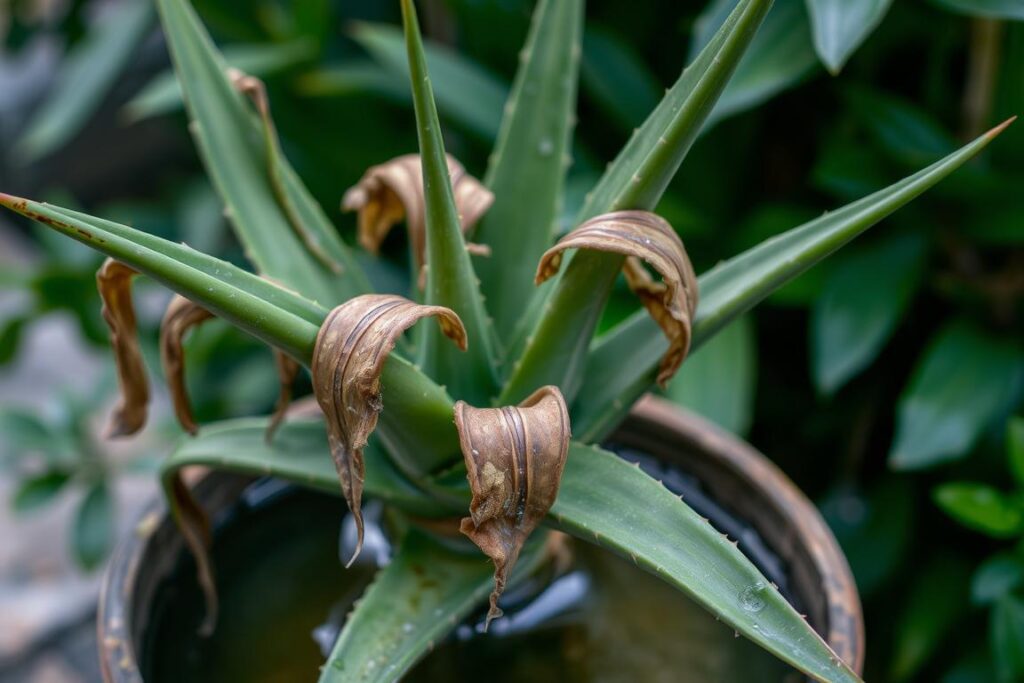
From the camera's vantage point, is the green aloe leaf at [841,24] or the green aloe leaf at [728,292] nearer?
the green aloe leaf at [728,292]

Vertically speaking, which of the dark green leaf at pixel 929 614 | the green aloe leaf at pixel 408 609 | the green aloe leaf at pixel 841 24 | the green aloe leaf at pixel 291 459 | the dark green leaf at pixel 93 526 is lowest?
the dark green leaf at pixel 93 526

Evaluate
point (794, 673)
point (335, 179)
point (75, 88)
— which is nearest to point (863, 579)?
point (794, 673)

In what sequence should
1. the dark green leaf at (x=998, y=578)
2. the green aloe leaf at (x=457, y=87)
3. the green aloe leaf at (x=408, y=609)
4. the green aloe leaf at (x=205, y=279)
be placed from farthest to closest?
1. the green aloe leaf at (x=457, y=87)
2. the dark green leaf at (x=998, y=578)
3. the green aloe leaf at (x=408, y=609)
4. the green aloe leaf at (x=205, y=279)

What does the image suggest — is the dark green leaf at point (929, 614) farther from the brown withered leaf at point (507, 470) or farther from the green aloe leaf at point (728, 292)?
the brown withered leaf at point (507, 470)

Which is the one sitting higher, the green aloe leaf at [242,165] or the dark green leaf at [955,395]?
the green aloe leaf at [242,165]

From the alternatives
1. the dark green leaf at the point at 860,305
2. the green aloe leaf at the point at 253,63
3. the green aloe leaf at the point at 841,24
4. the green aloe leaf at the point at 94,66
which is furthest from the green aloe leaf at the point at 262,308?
the green aloe leaf at the point at 94,66

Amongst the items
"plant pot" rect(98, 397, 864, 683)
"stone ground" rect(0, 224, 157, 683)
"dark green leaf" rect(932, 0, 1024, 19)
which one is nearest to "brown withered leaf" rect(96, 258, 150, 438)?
"plant pot" rect(98, 397, 864, 683)

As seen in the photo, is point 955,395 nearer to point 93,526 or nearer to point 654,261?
point 654,261
